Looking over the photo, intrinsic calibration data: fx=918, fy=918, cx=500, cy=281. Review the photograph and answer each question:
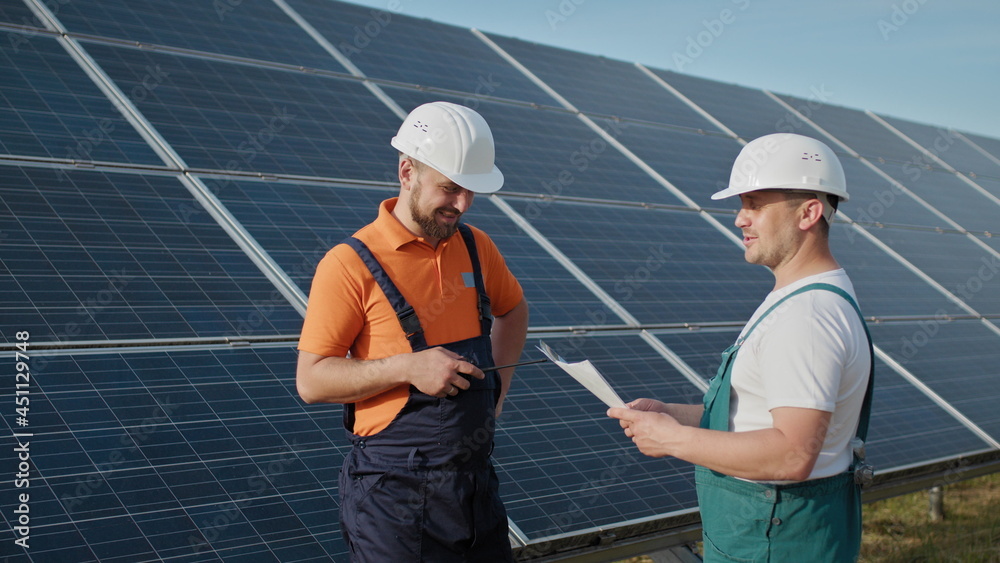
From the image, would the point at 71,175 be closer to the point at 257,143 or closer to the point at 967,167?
the point at 257,143

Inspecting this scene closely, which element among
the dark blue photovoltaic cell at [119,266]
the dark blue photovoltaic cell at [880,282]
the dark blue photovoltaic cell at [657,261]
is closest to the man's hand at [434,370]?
the dark blue photovoltaic cell at [119,266]

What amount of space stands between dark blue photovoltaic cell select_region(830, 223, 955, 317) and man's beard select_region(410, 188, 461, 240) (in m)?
6.02

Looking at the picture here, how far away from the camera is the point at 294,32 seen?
8742mm

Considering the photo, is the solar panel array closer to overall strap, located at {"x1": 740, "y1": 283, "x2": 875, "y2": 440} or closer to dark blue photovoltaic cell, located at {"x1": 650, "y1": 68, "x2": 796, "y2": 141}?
dark blue photovoltaic cell, located at {"x1": 650, "y1": 68, "x2": 796, "y2": 141}

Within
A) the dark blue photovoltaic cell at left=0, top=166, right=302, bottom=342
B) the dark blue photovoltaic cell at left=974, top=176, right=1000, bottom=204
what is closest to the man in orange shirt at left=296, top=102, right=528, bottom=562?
the dark blue photovoltaic cell at left=0, top=166, right=302, bottom=342

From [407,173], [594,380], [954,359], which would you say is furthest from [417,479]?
[954,359]

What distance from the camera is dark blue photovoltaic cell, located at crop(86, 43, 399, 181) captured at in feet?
21.2

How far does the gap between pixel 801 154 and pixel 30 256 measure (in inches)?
152

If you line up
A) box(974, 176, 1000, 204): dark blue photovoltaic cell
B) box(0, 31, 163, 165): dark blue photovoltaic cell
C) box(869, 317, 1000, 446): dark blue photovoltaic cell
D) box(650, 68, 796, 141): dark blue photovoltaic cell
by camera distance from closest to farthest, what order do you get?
box(0, 31, 163, 165): dark blue photovoltaic cell < box(869, 317, 1000, 446): dark blue photovoltaic cell < box(650, 68, 796, 141): dark blue photovoltaic cell < box(974, 176, 1000, 204): dark blue photovoltaic cell

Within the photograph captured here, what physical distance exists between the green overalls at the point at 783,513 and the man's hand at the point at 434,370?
36.8 inches

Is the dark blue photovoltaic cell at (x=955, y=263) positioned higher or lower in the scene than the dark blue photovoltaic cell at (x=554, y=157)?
lower

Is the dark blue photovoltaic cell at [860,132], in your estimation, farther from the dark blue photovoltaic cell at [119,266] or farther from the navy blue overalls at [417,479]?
the navy blue overalls at [417,479]

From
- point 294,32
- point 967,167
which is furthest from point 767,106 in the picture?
point 294,32

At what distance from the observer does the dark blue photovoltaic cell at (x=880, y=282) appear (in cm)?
884
